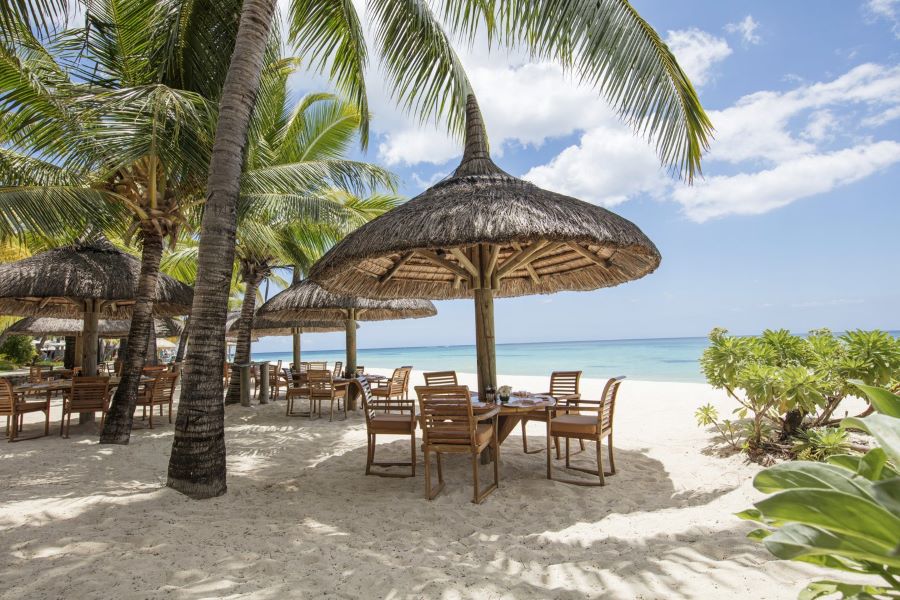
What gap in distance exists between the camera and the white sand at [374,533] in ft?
7.77

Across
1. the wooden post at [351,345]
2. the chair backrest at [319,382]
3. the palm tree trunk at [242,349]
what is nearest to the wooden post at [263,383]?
the palm tree trunk at [242,349]

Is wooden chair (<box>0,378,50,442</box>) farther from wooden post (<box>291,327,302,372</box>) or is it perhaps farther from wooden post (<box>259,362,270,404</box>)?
wooden post (<box>291,327,302,372</box>)

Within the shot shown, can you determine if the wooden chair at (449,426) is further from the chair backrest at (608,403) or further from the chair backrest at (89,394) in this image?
the chair backrest at (89,394)

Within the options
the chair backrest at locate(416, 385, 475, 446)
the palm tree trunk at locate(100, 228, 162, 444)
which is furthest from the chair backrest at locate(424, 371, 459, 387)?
the palm tree trunk at locate(100, 228, 162, 444)

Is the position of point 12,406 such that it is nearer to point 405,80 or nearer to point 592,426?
point 405,80

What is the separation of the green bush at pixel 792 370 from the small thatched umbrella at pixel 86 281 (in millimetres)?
8132

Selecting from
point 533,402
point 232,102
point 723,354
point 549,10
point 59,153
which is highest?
point 549,10

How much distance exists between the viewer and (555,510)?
3.59 metres

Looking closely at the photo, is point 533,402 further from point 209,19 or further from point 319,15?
point 209,19

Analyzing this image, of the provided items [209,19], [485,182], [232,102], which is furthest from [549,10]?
[209,19]

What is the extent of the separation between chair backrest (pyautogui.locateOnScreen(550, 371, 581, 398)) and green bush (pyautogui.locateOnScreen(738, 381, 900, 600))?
18.0 ft

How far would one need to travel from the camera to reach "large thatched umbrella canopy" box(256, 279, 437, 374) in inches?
333

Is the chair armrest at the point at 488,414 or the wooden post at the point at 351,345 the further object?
the wooden post at the point at 351,345

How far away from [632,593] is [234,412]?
27.3ft
